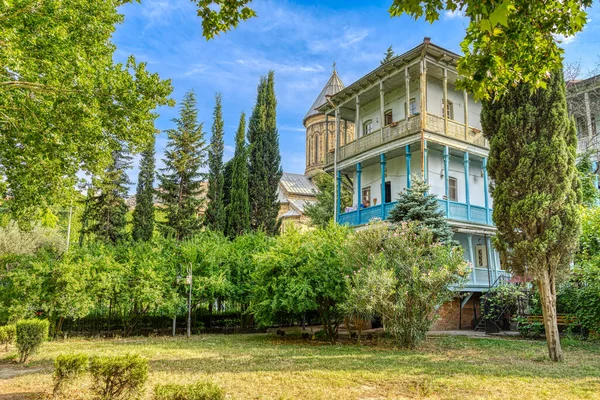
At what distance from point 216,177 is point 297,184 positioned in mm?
18086

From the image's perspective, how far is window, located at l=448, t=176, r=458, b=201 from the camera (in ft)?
66.4

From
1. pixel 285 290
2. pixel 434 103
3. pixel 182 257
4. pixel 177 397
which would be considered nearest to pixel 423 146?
pixel 434 103

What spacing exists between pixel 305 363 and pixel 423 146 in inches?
457

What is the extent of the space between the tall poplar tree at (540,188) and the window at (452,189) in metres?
10.3

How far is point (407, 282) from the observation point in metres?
11.5

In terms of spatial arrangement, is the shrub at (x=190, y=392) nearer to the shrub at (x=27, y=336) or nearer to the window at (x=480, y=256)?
the shrub at (x=27, y=336)

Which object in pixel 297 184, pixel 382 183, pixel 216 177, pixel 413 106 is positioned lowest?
pixel 382 183

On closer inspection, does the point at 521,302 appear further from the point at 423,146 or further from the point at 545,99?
the point at 545,99

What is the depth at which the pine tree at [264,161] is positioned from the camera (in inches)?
1216

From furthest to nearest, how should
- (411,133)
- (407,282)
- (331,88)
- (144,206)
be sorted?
(331,88) < (144,206) < (411,133) < (407,282)

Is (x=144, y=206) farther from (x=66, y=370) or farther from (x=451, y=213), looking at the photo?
(x=66, y=370)

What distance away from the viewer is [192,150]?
30953 mm

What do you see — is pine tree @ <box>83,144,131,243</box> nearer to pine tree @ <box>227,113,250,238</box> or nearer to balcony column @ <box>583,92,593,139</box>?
pine tree @ <box>227,113,250,238</box>

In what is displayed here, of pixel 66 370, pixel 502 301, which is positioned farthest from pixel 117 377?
pixel 502 301
